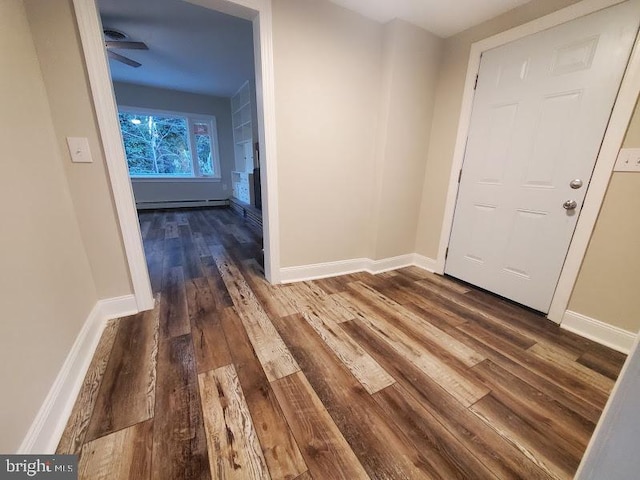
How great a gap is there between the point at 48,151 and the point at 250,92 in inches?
151

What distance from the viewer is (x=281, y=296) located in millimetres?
2074

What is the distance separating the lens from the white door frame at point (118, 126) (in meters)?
1.35

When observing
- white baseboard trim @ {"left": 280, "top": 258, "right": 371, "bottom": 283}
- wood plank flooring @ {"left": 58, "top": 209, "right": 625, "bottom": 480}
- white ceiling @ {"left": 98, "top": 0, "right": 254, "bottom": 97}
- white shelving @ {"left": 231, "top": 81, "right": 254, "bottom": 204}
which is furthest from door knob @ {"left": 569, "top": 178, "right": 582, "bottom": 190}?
white shelving @ {"left": 231, "top": 81, "right": 254, "bottom": 204}

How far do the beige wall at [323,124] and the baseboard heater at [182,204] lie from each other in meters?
4.67

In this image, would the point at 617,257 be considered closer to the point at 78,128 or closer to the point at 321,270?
the point at 321,270

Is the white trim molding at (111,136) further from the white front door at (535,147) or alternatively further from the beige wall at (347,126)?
the white front door at (535,147)

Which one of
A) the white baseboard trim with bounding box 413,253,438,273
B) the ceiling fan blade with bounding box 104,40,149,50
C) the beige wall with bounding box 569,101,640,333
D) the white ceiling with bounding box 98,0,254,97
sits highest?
the white ceiling with bounding box 98,0,254,97

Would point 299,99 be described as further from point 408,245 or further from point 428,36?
point 408,245

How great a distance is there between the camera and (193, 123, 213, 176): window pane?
5.77 m

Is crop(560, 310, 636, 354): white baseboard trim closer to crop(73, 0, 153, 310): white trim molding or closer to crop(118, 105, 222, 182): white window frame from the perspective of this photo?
crop(73, 0, 153, 310): white trim molding

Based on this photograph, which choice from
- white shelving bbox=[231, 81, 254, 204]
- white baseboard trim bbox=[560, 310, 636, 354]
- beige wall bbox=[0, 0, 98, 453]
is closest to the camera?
beige wall bbox=[0, 0, 98, 453]

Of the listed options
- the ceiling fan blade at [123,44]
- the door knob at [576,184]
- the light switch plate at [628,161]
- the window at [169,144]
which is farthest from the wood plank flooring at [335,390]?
the window at [169,144]

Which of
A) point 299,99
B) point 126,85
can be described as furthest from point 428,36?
point 126,85

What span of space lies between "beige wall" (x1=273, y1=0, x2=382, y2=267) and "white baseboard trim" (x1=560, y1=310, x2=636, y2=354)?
1707 millimetres
